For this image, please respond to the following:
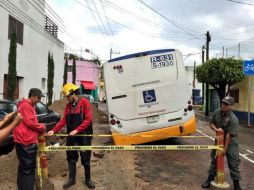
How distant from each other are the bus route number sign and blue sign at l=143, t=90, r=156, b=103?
0.68 m

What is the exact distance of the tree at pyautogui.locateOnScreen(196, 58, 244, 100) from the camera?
2538cm

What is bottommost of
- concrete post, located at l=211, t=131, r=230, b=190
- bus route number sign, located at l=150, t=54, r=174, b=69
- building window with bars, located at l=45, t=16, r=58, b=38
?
concrete post, located at l=211, t=131, r=230, b=190

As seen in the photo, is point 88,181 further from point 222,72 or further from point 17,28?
point 222,72

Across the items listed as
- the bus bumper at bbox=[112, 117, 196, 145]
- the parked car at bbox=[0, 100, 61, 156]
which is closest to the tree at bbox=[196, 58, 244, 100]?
the parked car at bbox=[0, 100, 61, 156]

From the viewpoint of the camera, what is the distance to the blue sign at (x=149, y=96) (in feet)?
35.2

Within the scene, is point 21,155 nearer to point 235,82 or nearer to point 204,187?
point 204,187

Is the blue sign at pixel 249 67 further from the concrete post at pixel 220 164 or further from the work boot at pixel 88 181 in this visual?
the work boot at pixel 88 181

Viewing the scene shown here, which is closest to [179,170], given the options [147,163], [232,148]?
[147,163]

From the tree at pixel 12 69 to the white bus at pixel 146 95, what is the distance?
38.1 feet

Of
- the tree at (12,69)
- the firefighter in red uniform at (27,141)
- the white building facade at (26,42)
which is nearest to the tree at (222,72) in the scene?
the white building facade at (26,42)

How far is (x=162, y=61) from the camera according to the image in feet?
35.2

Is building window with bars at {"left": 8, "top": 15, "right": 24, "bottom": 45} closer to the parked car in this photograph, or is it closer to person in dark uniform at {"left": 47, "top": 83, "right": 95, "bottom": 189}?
the parked car

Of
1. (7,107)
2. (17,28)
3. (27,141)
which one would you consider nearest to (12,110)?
(7,107)

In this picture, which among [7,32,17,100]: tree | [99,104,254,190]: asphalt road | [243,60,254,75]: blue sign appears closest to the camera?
[99,104,254,190]: asphalt road
